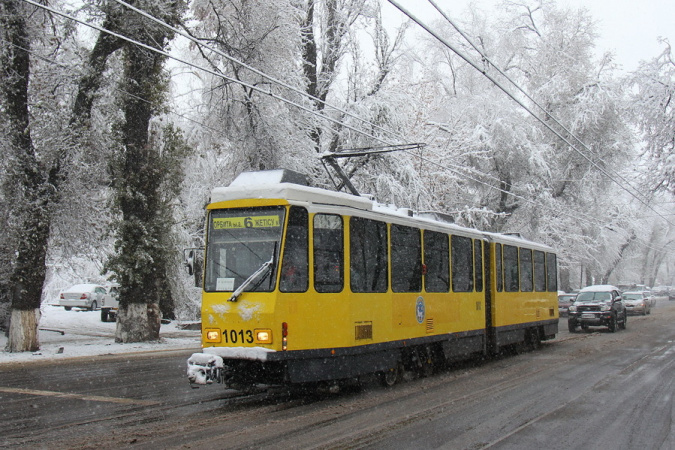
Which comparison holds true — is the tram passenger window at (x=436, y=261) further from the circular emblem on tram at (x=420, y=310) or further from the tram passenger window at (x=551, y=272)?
the tram passenger window at (x=551, y=272)

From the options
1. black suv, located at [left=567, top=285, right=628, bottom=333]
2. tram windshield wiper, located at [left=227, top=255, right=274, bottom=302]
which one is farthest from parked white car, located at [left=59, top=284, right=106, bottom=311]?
tram windshield wiper, located at [left=227, top=255, right=274, bottom=302]

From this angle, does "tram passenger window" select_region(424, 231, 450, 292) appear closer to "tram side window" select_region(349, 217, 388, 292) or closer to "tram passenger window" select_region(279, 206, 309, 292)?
"tram side window" select_region(349, 217, 388, 292)

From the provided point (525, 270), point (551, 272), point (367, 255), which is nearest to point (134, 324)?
point (367, 255)

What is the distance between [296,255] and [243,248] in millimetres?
827

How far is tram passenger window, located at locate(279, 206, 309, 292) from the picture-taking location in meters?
9.40

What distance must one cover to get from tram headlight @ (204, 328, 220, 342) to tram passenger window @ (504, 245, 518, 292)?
9.17 meters

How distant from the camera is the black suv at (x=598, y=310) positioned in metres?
25.5

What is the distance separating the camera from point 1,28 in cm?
1659

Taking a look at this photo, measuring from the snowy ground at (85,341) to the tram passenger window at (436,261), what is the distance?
918cm

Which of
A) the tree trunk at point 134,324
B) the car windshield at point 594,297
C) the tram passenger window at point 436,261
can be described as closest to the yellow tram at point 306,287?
the tram passenger window at point 436,261

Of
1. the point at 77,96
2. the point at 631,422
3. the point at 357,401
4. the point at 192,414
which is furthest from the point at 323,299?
the point at 77,96

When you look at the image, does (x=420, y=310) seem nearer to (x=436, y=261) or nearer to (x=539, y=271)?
(x=436, y=261)

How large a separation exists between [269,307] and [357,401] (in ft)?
6.69

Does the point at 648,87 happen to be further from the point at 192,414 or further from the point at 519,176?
the point at 192,414
